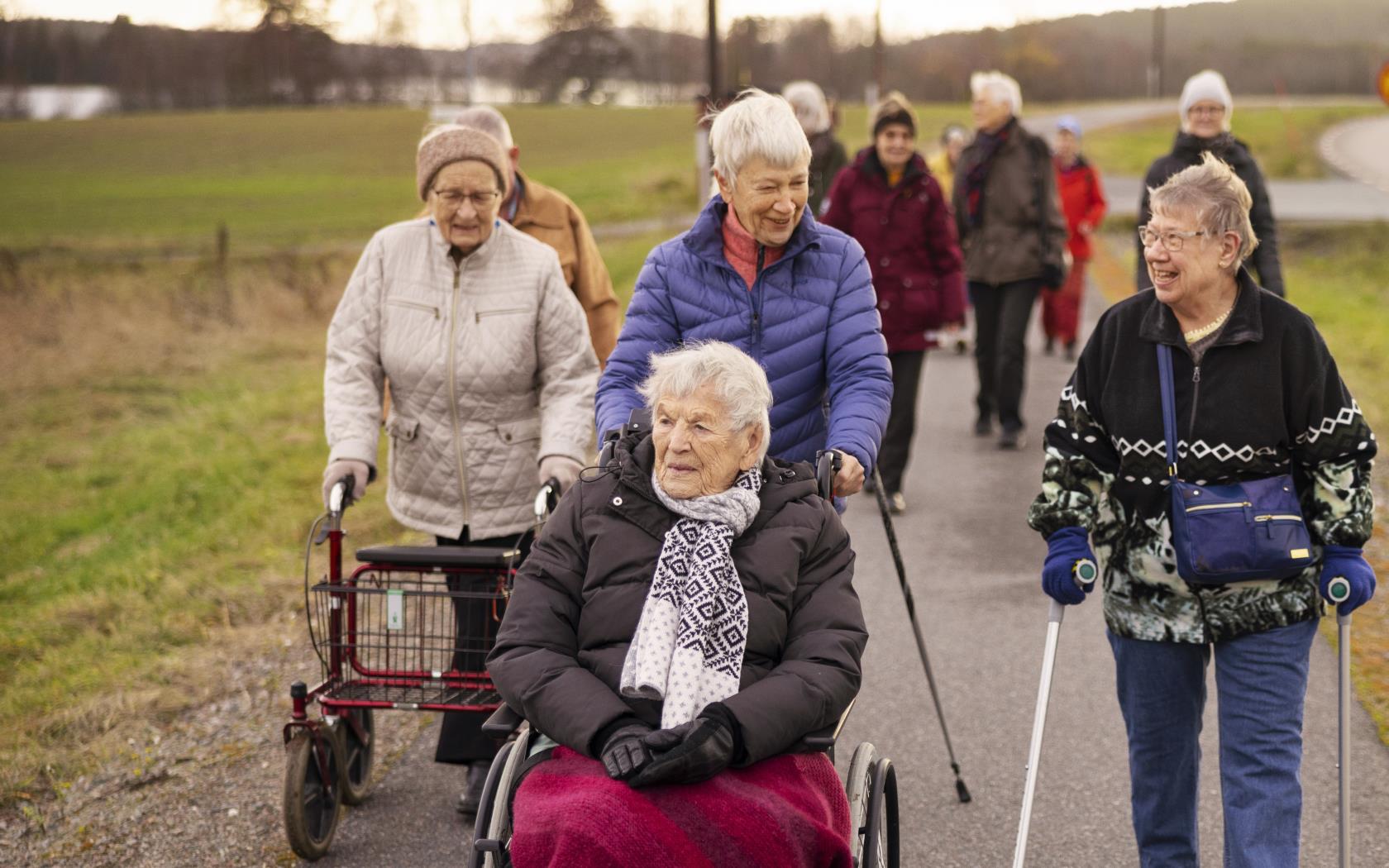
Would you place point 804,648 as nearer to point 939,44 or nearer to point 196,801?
point 196,801

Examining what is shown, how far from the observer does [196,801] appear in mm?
4617

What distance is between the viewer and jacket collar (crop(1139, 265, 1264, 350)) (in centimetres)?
335

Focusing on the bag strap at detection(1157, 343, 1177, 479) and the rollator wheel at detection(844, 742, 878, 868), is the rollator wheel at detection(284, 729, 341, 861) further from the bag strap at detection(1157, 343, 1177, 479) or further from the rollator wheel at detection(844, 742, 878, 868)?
the bag strap at detection(1157, 343, 1177, 479)

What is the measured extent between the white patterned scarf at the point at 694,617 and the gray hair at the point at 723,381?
19 cm

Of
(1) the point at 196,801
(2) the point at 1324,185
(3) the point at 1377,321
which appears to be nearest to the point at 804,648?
(1) the point at 196,801

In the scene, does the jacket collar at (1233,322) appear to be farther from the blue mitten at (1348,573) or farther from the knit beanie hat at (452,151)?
the knit beanie hat at (452,151)

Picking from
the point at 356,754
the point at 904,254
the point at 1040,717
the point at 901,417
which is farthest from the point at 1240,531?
the point at 904,254

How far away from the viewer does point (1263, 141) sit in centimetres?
4516

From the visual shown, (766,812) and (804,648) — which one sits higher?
(804,648)

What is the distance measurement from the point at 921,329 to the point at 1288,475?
15.9ft

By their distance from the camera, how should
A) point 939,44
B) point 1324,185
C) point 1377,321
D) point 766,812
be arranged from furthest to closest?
point 939,44
point 1324,185
point 1377,321
point 766,812

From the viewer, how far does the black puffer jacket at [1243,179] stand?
23.2 feet

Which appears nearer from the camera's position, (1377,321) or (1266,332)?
(1266,332)

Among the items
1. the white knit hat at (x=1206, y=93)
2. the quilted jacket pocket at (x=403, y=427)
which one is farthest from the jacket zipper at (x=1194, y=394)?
the white knit hat at (x=1206, y=93)
